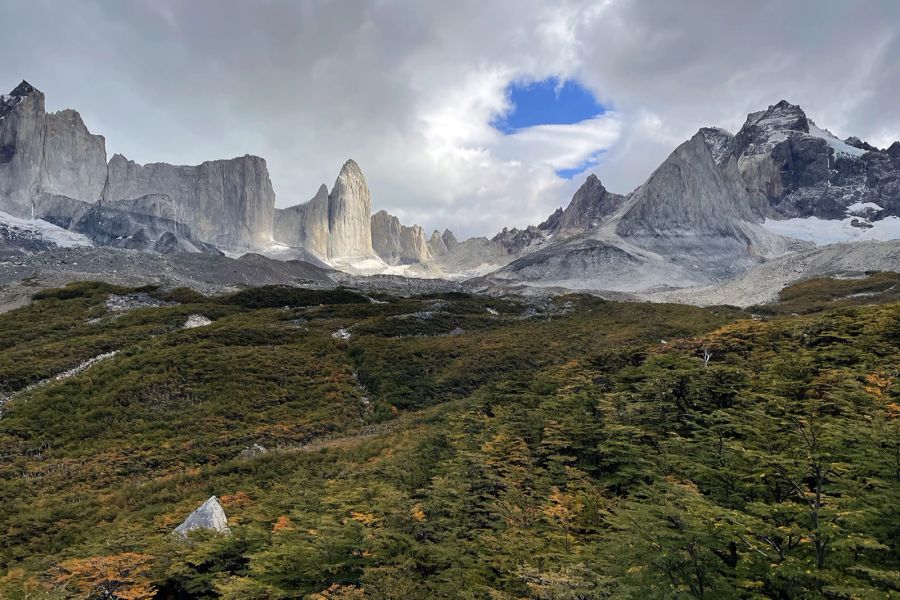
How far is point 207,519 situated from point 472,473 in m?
6.91

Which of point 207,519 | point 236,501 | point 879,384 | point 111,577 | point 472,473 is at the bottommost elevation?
point 236,501

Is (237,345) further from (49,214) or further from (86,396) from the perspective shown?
(49,214)

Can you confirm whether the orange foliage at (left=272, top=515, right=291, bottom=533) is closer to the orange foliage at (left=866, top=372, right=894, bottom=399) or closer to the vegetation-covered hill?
the vegetation-covered hill

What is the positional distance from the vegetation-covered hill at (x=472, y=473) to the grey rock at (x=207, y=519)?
531 mm

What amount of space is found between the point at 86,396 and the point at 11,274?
9255 centimetres

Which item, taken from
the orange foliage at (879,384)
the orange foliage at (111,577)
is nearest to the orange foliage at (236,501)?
the orange foliage at (111,577)

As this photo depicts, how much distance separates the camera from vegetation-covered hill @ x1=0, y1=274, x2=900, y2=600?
7113mm

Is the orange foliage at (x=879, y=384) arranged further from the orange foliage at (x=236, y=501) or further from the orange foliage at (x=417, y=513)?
the orange foliage at (x=236, y=501)

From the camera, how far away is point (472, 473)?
12.3m

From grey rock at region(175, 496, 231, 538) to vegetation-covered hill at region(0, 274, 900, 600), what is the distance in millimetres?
531

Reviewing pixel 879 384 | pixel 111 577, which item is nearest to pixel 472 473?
pixel 111 577

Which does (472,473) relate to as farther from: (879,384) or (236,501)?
(879,384)

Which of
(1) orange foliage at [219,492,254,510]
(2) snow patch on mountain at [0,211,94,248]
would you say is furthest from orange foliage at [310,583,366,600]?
(2) snow patch on mountain at [0,211,94,248]

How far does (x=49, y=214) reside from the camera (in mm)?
198125
